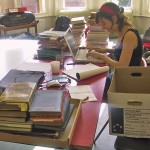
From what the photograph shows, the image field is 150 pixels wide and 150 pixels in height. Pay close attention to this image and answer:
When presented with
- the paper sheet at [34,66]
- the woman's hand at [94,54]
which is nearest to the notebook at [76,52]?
the woman's hand at [94,54]

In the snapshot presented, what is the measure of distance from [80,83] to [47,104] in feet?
2.11

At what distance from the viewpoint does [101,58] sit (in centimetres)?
227

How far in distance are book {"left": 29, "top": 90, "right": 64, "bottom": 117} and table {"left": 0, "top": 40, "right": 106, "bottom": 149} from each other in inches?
6.0

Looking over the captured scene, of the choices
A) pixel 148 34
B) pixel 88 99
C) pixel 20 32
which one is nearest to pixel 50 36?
pixel 88 99

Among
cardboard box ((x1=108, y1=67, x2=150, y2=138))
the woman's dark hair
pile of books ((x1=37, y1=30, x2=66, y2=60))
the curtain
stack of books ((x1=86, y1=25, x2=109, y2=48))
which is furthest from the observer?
the curtain

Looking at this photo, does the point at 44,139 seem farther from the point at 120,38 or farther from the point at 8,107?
the point at 120,38

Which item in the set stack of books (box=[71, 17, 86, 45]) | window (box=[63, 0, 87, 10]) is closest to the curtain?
window (box=[63, 0, 87, 10])

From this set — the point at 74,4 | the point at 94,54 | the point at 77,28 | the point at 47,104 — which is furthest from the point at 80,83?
the point at 74,4

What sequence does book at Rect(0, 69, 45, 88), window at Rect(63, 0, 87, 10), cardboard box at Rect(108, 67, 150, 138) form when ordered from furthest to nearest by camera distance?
window at Rect(63, 0, 87, 10)
book at Rect(0, 69, 45, 88)
cardboard box at Rect(108, 67, 150, 138)

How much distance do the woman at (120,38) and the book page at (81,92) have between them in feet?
1.22

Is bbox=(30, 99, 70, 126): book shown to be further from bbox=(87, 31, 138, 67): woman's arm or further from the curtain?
the curtain

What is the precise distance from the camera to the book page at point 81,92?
1.62m

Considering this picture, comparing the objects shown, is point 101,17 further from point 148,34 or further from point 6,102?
point 148,34

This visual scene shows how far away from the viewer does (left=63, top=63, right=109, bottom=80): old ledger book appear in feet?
6.28
